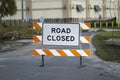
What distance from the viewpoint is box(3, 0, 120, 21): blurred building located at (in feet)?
306

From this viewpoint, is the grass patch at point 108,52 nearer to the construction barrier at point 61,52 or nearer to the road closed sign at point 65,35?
the construction barrier at point 61,52

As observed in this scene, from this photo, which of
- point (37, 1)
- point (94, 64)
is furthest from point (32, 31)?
point (37, 1)

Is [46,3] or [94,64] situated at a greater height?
[46,3]

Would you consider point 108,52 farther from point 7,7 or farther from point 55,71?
point 7,7

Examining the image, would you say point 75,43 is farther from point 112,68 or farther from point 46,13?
point 46,13

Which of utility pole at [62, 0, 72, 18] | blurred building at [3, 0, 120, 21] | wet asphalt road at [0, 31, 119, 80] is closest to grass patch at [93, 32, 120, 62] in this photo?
wet asphalt road at [0, 31, 119, 80]

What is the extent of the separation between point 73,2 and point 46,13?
7081mm

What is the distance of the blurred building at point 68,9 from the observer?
9319 cm

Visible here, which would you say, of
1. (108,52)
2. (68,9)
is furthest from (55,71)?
(68,9)

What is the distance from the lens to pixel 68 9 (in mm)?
91625

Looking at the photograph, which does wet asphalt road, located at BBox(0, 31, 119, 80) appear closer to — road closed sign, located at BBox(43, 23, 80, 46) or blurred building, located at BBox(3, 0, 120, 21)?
road closed sign, located at BBox(43, 23, 80, 46)

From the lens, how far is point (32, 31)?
173 feet

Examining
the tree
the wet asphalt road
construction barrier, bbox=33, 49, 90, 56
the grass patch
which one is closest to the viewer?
the wet asphalt road


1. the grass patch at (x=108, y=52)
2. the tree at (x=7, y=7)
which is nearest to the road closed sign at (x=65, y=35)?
the grass patch at (x=108, y=52)
